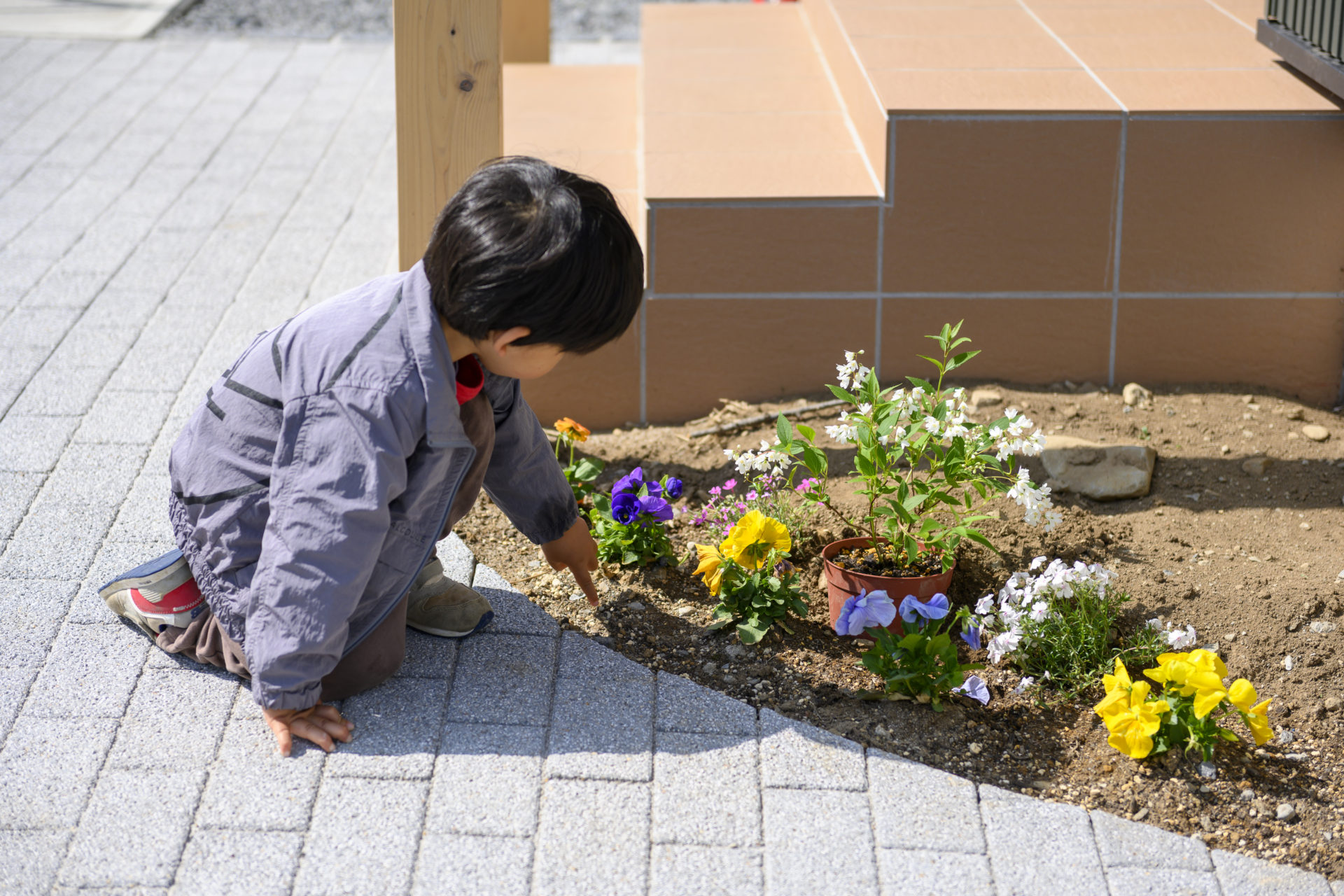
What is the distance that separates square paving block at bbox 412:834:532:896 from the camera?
6.70 ft

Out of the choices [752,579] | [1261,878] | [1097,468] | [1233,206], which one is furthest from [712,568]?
[1233,206]

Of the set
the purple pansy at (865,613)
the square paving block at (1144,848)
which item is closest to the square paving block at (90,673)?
the purple pansy at (865,613)

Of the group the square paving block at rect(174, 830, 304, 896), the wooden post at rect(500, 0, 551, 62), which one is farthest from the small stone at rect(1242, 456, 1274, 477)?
the wooden post at rect(500, 0, 551, 62)

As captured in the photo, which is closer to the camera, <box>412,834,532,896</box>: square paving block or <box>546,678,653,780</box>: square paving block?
<box>412,834,532,896</box>: square paving block

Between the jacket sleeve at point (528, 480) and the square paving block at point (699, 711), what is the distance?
0.43 metres

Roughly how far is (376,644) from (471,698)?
227 mm

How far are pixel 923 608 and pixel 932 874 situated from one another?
0.58 meters

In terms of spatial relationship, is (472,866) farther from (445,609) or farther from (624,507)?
(624,507)

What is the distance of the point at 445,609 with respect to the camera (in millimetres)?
2662

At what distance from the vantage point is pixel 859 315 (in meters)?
3.51

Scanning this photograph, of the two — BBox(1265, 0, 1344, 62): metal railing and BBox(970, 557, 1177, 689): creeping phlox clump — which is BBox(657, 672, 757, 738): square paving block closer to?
BBox(970, 557, 1177, 689): creeping phlox clump

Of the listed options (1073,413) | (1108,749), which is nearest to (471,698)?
(1108,749)

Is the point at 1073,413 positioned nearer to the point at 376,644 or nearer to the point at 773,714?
the point at 773,714

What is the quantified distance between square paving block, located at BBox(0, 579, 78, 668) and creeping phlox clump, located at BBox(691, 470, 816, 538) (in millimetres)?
1465
